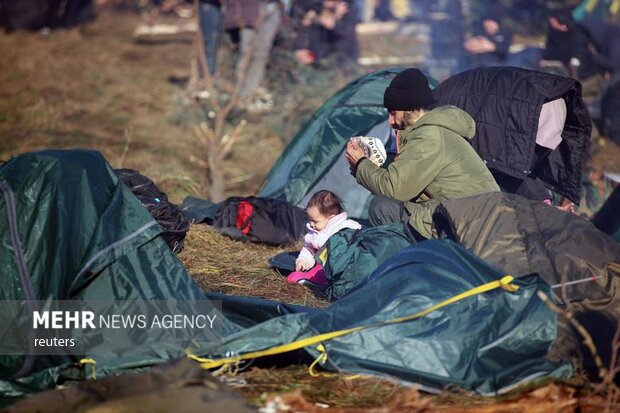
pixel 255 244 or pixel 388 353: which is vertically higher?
pixel 388 353

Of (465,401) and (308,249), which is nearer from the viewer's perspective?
(465,401)

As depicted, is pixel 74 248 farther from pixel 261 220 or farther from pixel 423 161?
pixel 261 220

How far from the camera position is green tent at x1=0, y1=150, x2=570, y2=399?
154 inches

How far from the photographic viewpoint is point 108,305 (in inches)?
163

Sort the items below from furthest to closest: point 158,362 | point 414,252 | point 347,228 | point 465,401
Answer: point 347,228, point 414,252, point 158,362, point 465,401

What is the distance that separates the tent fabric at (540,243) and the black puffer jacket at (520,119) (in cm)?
99

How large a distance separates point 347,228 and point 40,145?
451 cm

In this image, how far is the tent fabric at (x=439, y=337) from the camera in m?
3.89

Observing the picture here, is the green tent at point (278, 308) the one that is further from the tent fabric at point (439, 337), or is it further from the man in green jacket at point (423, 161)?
the man in green jacket at point (423, 161)

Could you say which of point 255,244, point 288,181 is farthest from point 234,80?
point 255,244

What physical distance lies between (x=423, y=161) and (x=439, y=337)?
1319mm

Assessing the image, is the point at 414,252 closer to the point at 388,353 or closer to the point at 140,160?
the point at 388,353

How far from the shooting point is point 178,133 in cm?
979

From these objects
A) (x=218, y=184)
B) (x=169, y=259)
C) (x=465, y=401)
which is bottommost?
(x=218, y=184)
